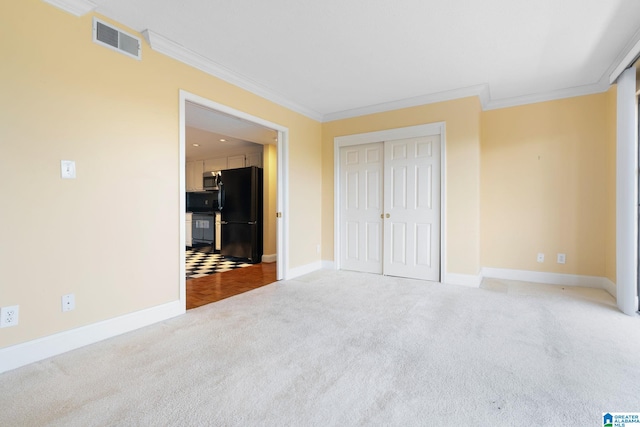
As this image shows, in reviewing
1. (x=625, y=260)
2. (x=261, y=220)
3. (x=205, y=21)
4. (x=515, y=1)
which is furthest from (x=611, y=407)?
(x=261, y=220)

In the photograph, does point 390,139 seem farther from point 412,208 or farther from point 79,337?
point 79,337

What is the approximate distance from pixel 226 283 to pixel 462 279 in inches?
122

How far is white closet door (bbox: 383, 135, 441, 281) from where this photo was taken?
3.87 meters

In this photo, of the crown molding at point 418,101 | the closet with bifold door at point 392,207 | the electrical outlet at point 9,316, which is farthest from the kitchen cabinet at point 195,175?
the electrical outlet at point 9,316

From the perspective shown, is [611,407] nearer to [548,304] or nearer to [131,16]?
[548,304]

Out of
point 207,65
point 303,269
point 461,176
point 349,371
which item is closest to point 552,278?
point 461,176

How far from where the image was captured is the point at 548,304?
2916 mm

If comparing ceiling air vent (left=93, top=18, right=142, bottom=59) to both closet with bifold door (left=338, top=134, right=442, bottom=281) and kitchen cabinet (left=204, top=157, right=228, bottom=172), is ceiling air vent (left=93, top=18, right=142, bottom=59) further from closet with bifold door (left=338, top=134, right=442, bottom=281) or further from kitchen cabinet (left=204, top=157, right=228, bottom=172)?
kitchen cabinet (left=204, top=157, right=228, bottom=172)

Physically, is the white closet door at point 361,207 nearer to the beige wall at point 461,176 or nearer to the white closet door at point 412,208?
the white closet door at point 412,208

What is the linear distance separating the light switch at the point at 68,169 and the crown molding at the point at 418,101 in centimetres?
349

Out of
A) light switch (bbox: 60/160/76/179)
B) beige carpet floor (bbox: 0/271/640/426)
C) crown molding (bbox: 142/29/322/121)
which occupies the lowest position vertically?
beige carpet floor (bbox: 0/271/640/426)

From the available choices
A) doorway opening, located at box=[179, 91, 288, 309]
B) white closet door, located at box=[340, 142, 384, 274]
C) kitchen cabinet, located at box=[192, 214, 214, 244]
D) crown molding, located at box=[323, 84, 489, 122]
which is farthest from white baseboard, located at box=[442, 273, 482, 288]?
kitchen cabinet, located at box=[192, 214, 214, 244]

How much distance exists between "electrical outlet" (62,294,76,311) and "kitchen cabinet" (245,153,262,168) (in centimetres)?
464

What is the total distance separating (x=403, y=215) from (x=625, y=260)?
2.21 m
